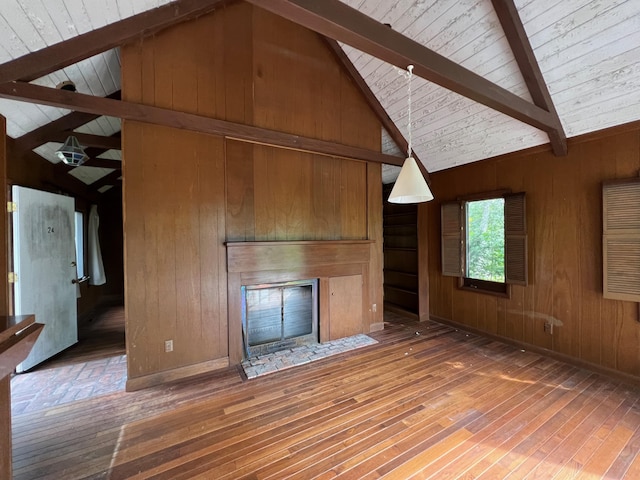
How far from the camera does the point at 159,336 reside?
2.65 meters

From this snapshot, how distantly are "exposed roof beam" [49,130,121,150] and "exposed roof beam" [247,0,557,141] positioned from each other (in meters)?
A: 2.99

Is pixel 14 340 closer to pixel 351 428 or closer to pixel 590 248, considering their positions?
pixel 351 428

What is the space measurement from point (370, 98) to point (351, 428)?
405 cm

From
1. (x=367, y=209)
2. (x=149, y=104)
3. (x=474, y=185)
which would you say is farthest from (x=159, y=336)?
(x=474, y=185)

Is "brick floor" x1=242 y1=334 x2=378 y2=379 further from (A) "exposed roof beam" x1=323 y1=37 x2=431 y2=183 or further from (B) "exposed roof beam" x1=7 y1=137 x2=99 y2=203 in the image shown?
(B) "exposed roof beam" x1=7 y1=137 x2=99 y2=203

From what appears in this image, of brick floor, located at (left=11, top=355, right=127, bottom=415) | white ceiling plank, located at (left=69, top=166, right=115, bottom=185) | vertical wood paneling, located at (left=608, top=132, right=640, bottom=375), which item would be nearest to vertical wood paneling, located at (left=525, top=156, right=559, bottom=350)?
vertical wood paneling, located at (left=608, top=132, right=640, bottom=375)

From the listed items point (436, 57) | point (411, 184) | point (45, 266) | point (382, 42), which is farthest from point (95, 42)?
point (411, 184)

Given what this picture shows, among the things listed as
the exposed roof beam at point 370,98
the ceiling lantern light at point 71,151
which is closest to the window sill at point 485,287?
the exposed roof beam at point 370,98

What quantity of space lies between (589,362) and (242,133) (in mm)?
4596

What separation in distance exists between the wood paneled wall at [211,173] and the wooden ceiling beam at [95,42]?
0.83ft

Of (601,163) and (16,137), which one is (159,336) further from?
(601,163)

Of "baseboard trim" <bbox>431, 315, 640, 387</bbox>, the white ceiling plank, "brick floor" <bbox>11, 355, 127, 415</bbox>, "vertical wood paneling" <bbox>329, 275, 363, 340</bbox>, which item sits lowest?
"baseboard trim" <bbox>431, 315, 640, 387</bbox>

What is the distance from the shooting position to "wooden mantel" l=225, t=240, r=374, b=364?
3010mm

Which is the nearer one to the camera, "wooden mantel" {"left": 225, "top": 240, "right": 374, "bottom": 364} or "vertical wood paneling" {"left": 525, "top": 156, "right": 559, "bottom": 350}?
"wooden mantel" {"left": 225, "top": 240, "right": 374, "bottom": 364}
